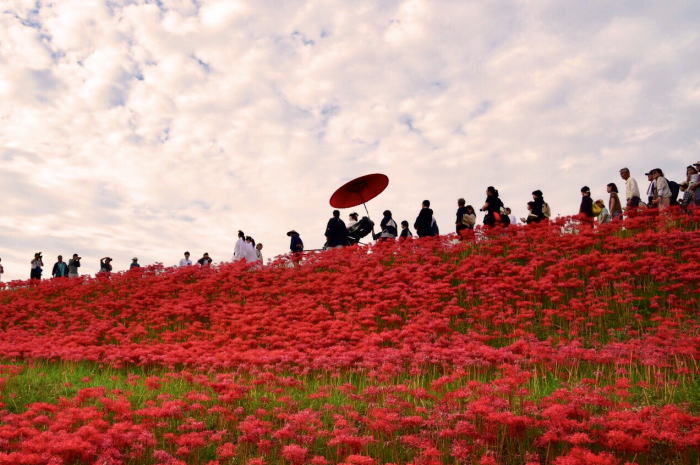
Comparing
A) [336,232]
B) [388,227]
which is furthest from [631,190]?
[336,232]

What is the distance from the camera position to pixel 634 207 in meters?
15.7

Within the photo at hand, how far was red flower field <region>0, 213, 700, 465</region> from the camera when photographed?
18.4 ft

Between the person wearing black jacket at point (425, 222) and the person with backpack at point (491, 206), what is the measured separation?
2204 mm

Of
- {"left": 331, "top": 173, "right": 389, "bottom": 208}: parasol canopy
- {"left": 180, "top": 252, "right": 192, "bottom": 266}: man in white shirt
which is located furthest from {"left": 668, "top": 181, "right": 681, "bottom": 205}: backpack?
{"left": 180, "top": 252, "right": 192, "bottom": 266}: man in white shirt

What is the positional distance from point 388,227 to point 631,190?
7875 millimetres

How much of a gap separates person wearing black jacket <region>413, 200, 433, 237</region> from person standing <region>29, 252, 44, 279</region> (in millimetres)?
19129

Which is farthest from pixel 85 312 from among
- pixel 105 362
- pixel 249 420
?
pixel 249 420

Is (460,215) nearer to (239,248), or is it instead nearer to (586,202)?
(586,202)

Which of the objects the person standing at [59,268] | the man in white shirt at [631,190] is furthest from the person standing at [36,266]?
the man in white shirt at [631,190]

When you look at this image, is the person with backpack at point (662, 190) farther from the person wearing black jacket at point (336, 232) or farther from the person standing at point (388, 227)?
the person wearing black jacket at point (336, 232)

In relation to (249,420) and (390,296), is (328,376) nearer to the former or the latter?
(249,420)

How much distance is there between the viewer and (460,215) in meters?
17.8

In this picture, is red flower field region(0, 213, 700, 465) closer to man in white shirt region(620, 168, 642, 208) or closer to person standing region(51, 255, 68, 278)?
man in white shirt region(620, 168, 642, 208)

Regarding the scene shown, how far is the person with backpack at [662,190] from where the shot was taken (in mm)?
15867
